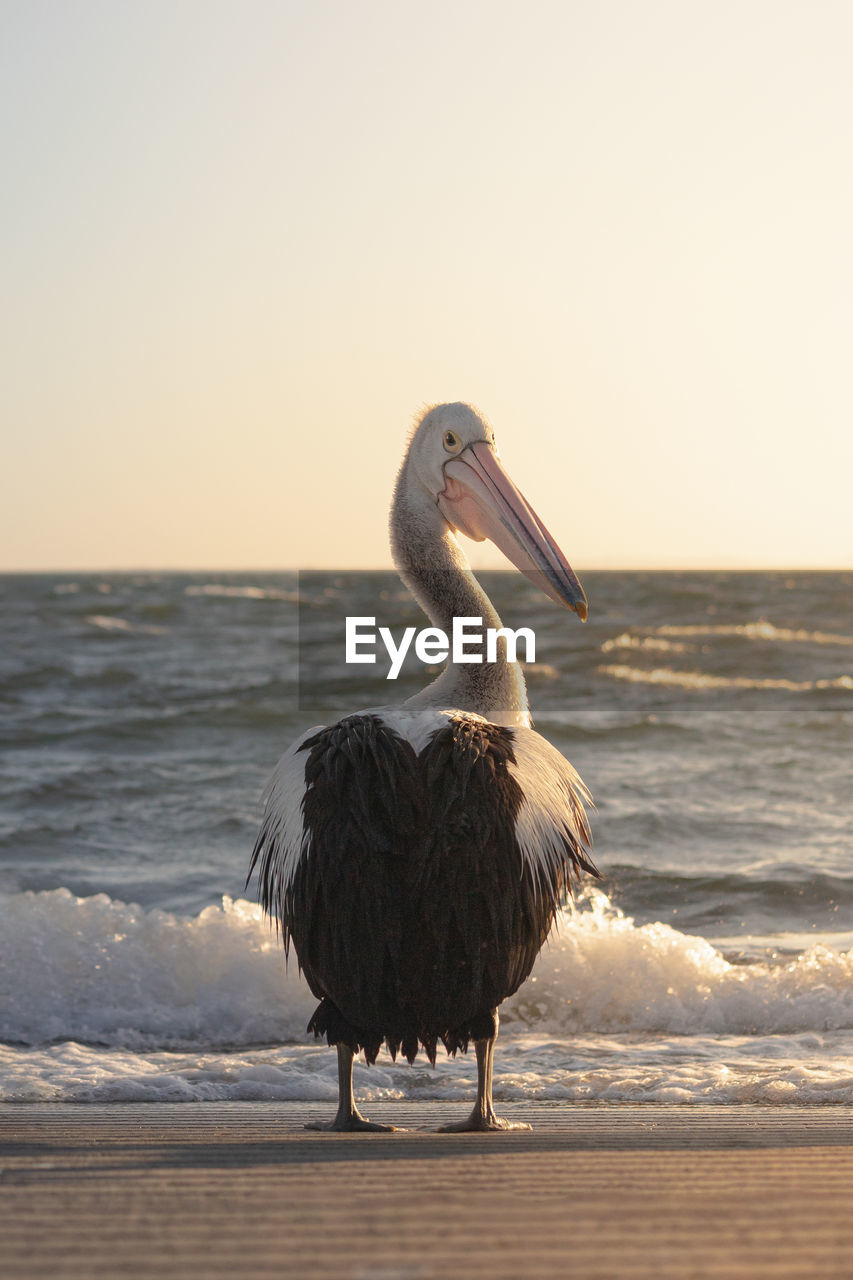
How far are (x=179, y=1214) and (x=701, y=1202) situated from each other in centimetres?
92

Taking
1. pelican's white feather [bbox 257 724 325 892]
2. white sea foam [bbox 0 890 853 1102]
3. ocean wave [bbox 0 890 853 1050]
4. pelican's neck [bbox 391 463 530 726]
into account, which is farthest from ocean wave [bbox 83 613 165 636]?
pelican's white feather [bbox 257 724 325 892]

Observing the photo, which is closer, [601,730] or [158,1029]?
[158,1029]

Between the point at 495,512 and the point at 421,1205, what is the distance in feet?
8.47

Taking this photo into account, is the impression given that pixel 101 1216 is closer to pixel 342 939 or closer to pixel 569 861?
pixel 342 939

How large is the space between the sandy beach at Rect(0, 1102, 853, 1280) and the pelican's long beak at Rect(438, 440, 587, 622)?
1792 millimetres

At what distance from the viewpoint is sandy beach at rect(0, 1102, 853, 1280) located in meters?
2.07

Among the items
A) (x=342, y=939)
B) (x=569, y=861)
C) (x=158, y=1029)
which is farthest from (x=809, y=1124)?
(x=158, y=1029)

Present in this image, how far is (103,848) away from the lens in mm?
8883

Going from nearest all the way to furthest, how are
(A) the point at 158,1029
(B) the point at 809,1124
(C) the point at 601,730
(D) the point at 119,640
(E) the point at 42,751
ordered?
(B) the point at 809,1124
(A) the point at 158,1029
(E) the point at 42,751
(C) the point at 601,730
(D) the point at 119,640

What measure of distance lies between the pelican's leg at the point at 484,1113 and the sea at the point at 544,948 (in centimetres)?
44

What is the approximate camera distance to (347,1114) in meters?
3.69

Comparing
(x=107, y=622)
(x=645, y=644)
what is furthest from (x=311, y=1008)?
(x=107, y=622)

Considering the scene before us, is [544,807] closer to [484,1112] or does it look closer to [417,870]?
[417,870]

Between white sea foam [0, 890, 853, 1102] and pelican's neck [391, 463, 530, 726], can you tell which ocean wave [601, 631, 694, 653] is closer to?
white sea foam [0, 890, 853, 1102]
